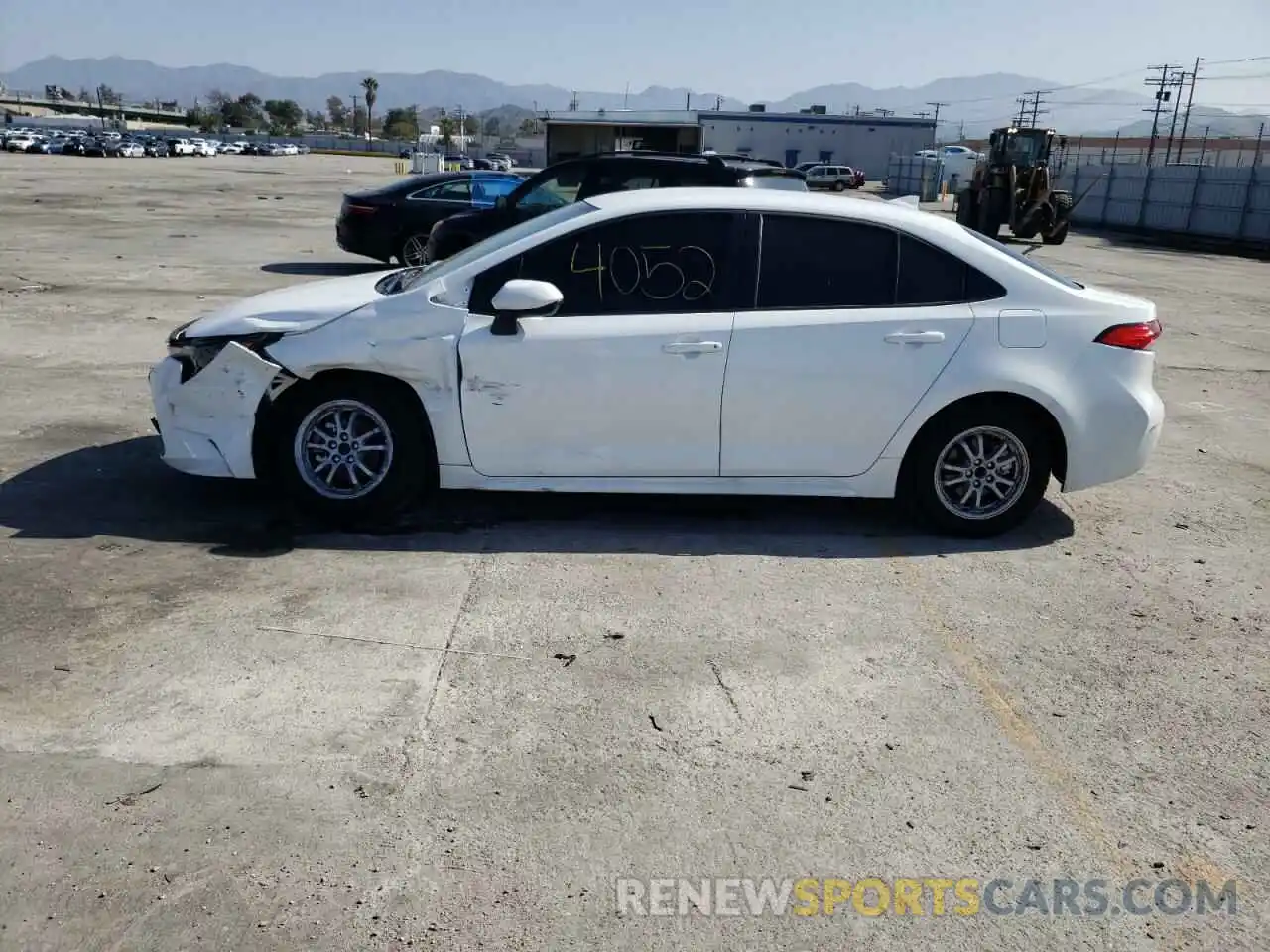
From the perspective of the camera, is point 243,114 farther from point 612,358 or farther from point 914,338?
point 914,338

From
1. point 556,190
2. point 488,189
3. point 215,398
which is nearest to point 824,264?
point 215,398

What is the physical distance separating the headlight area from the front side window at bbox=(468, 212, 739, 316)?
1.05m

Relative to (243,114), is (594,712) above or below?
below

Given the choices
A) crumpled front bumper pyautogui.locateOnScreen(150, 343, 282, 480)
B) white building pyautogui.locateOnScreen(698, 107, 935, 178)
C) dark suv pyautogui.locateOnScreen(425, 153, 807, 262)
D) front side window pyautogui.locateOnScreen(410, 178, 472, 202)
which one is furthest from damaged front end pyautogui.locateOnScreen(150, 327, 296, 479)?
white building pyautogui.locateOnScreen(698, 107, 935, 178)

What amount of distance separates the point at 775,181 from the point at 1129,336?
5770 mm

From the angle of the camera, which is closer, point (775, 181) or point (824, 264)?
point (824, 264)

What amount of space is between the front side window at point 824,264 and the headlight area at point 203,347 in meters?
2.47

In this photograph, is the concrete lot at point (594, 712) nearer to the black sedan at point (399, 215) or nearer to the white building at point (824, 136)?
the black sedan at point (399, 215)

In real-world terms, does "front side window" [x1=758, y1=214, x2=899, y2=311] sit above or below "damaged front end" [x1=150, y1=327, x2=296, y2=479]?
above

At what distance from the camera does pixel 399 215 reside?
51.6ft

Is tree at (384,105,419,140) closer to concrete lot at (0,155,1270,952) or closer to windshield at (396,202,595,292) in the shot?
windshield at (396,202,595,292)

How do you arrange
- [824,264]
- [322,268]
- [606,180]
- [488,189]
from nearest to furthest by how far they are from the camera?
[824,264] < [606,180] < [488,189] < [322,268]

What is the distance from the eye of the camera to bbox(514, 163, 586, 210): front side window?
40.2 feet

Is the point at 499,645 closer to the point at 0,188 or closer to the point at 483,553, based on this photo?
the point at 483,553
